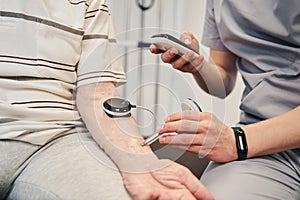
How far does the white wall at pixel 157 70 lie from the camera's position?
0.97m

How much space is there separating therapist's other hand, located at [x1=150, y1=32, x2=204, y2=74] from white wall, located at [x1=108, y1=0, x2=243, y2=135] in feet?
0.07

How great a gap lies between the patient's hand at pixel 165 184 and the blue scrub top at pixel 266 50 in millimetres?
→ 288

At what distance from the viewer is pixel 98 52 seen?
0.99 metres

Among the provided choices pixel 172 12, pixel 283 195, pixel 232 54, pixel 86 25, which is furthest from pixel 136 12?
pixel 283 195

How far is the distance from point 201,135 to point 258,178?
Answer: 0.15 meters

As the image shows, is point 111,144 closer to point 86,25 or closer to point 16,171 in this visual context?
point 16,171

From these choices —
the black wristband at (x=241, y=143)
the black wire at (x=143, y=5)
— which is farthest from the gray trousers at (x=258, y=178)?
the black wire at (x=143, y=5)

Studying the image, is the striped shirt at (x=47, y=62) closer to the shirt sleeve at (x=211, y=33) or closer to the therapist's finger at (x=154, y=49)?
the therapist's finger at (x=154, y=49)

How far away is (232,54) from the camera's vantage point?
1197 mm

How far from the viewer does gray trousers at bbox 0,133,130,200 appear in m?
0.75

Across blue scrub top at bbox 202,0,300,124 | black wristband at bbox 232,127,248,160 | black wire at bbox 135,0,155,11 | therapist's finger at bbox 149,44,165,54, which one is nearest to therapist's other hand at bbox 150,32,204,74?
therapist's finger at bbox 149,44,165,54

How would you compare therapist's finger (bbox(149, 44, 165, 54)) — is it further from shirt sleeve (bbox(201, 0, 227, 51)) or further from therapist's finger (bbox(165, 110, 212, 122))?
shirt sleeve (bbox(201, 0, 227, 51))

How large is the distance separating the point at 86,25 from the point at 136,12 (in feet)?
4.01

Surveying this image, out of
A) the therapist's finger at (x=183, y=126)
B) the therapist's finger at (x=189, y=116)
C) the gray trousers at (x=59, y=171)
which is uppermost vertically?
the therapist's finger at (x=189, y=116)
